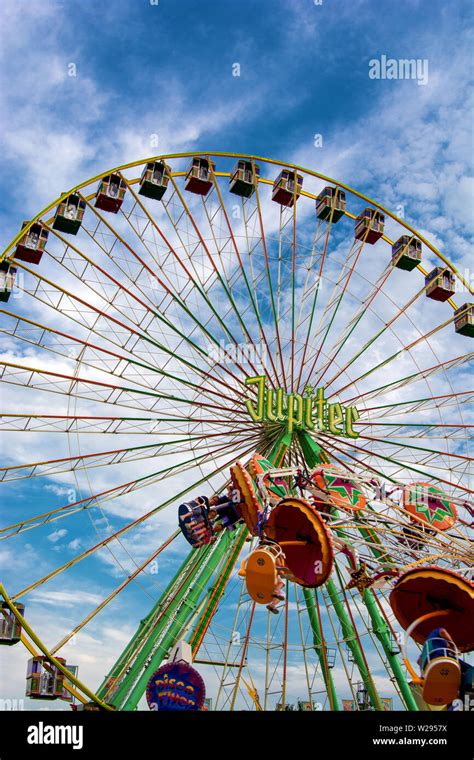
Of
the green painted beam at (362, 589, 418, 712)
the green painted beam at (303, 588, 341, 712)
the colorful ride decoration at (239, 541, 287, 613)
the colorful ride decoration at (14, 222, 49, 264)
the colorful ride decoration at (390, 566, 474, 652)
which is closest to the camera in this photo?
the colorful ride decoration at (390, 566, 474, 652)

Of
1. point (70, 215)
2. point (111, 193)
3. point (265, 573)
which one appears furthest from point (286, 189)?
point (265, 573)

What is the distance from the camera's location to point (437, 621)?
1405 centimetres

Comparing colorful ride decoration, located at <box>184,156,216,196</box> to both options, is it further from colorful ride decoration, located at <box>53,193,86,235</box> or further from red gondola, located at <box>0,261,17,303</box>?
red gondola, located at <box>0,261,17,303</box>

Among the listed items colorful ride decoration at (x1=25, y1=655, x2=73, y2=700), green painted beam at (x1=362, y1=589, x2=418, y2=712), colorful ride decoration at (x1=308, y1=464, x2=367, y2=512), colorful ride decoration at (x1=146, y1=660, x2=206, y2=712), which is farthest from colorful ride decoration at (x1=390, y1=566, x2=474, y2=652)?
colorful ride decoration at (x1=25, y1=655, x2=73, y2=700)

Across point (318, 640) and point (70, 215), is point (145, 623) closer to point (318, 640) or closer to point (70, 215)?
point (318, 640)

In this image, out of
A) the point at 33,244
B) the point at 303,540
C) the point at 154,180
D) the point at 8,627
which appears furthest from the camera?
the point at 154,180

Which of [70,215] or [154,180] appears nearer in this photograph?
[70,215]

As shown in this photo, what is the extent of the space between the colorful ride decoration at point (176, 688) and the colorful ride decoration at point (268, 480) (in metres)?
4.69

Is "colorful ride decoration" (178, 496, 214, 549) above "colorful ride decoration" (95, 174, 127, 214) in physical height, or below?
below

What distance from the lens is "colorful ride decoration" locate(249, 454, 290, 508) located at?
17.4 meters

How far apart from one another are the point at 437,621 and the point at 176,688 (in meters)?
7.03

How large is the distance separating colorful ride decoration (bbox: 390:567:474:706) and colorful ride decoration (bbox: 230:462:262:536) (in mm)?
3736

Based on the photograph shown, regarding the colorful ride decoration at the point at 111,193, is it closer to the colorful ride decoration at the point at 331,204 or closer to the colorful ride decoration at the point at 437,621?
the colorful ride decoration at the point at 331,204
